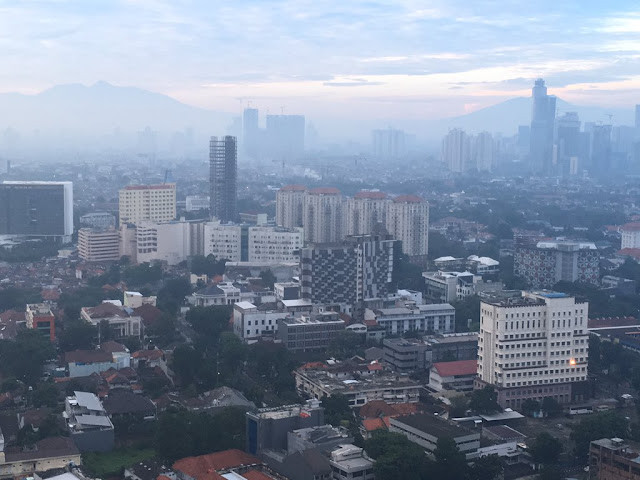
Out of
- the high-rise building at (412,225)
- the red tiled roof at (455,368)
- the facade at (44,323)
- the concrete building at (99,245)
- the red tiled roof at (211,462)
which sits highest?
the high-rise building at (412,225)

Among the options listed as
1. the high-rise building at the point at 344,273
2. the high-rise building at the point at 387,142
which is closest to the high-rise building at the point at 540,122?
the high-rise building at the point at 387,142

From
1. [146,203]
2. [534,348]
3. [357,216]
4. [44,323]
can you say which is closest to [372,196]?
[357,216]

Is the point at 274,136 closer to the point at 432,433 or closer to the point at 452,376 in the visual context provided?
the point at 452,376

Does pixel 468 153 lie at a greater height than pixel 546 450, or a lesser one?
greater

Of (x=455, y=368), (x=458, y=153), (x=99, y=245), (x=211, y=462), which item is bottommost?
(x=211, y=462)

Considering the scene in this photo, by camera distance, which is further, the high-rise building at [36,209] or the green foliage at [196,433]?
the high-rise building at [36,209]

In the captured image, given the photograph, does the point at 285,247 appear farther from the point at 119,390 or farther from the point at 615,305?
the point at 119,390

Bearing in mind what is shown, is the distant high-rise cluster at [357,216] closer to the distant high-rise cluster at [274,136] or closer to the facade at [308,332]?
the facade at [308,332]
